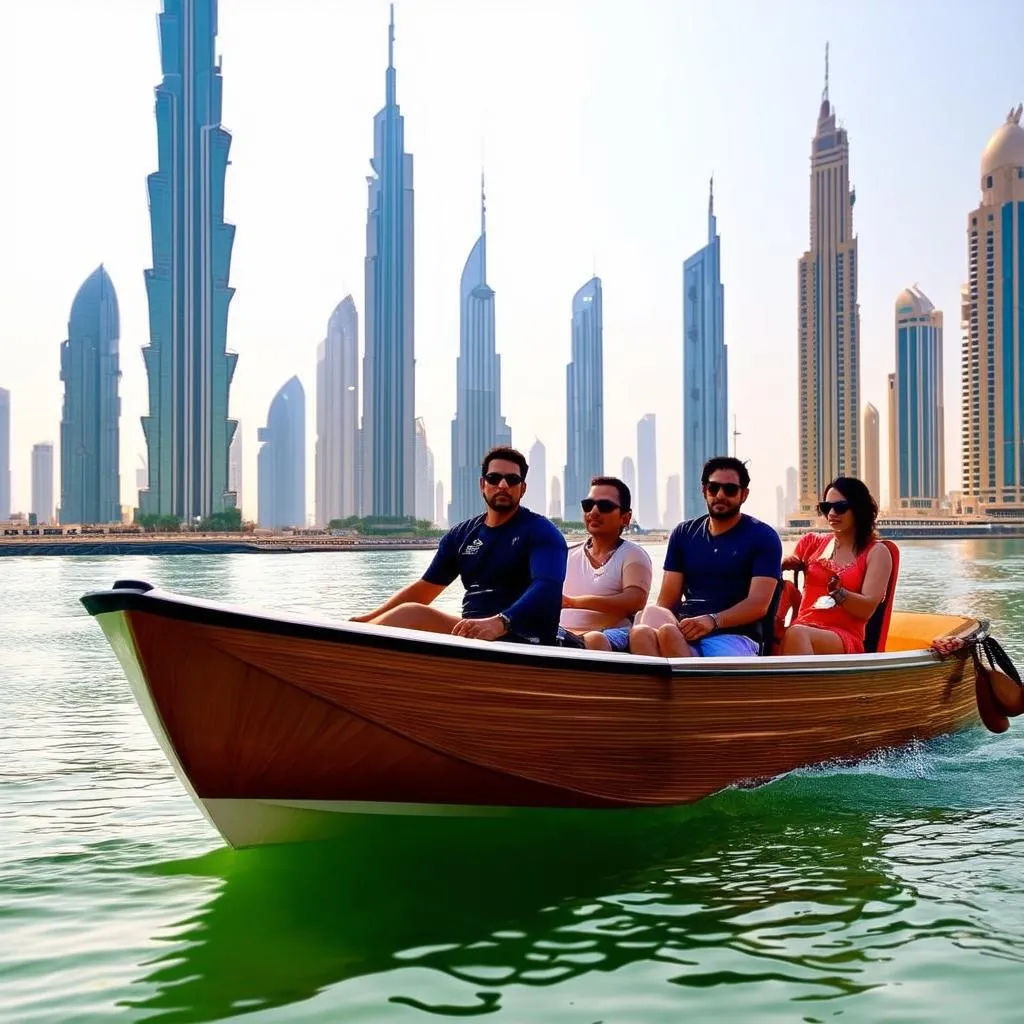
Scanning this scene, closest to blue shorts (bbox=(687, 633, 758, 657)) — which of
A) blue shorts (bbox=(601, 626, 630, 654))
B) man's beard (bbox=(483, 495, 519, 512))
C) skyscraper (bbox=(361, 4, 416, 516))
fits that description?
blue shorts (bbox=(601, 626, 630, 654))

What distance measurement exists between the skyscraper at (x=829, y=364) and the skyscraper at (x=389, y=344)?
63099mm

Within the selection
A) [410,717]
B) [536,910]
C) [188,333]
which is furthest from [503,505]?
[188,333]

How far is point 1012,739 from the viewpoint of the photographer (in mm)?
8977

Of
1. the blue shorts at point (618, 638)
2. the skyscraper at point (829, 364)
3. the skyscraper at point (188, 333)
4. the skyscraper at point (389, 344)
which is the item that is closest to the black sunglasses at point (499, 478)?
the blue shorts at point (618, 638)

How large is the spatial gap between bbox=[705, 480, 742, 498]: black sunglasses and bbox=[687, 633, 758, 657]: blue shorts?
0.76 m

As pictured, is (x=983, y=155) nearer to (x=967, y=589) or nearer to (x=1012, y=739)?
(x=967, y=589)

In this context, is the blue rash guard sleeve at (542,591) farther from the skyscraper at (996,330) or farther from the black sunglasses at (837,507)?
the skyscraper at (996,330)

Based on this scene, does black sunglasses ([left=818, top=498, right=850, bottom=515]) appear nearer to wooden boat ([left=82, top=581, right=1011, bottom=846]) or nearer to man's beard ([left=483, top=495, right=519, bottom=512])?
wooden boat ([left=82, top=581, right=1011, bottom=846])

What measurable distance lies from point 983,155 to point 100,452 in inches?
5618

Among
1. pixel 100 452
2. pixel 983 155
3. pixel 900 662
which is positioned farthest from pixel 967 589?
pixel 100 452

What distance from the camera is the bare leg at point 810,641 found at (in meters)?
6.78

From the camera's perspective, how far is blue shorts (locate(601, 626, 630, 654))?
630cm

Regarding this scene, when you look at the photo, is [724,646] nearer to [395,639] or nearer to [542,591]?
[542,591]

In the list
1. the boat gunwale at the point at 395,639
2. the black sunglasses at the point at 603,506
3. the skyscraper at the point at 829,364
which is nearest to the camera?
the boat gunwale at the point at 395,639
